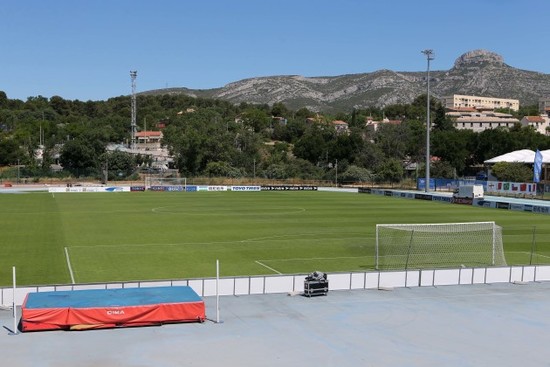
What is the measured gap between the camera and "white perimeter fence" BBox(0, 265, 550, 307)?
69.4 ft

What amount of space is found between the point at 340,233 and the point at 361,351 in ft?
86.2

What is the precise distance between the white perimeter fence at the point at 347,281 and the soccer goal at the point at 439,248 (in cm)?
318

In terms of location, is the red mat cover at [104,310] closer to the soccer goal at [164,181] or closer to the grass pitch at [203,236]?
the grass pitch at [203,236]

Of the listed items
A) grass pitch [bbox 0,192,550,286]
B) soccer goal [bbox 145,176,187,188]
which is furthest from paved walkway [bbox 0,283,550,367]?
soccer goal [bbox 145,176,187,188]

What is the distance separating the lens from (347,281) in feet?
78.3

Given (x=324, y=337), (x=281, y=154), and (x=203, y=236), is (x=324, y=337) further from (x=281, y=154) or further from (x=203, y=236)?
(x=281, y=154)

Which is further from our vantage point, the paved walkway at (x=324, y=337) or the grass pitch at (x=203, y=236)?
the grass pitch at (x=203, y=236)

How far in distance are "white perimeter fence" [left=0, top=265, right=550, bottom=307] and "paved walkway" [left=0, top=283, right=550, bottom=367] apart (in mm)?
507

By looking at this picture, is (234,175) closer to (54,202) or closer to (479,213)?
(54,202)

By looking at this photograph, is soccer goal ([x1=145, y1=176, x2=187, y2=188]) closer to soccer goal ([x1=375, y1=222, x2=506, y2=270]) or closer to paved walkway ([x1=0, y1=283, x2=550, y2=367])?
soccer goal ([x1=375, y1=222, x2=506, y2=270])

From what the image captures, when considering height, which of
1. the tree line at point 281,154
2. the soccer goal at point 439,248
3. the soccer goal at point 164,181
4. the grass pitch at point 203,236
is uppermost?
the tree line at point 281,154

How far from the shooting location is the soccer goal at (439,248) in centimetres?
3059

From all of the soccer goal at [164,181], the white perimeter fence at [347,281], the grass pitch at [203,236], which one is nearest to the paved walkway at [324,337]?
the white perimeter fence at [347,281]

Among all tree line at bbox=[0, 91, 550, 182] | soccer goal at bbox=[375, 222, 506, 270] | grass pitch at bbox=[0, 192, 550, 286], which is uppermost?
tree line at bbox=[0, 91, 550, 182]
